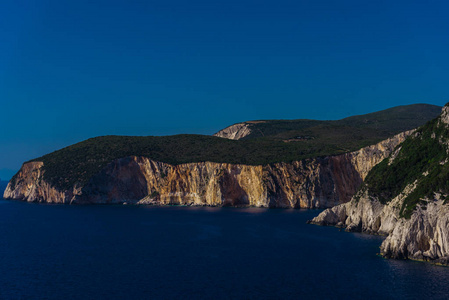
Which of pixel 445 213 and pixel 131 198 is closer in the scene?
pixel 445 213

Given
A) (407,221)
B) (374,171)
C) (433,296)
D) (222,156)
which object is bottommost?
(433,296)

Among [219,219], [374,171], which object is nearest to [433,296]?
[374,171]

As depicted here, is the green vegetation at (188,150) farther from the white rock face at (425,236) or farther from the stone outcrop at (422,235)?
the white rock face at (425,236)

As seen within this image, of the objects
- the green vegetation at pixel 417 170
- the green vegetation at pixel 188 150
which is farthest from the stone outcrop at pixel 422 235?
the green vegetation at pixel 188 150

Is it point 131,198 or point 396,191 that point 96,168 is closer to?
point 131,198

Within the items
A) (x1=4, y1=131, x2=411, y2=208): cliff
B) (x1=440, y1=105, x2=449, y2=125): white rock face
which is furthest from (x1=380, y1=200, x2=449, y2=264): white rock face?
(x1=4, y1=131, x2=411, y2=208): cliff

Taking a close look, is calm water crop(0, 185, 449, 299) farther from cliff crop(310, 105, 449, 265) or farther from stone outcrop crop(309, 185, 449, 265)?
cliff crop(310, 105, 449, 265)

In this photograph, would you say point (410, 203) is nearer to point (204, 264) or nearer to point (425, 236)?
point (425, 236)
